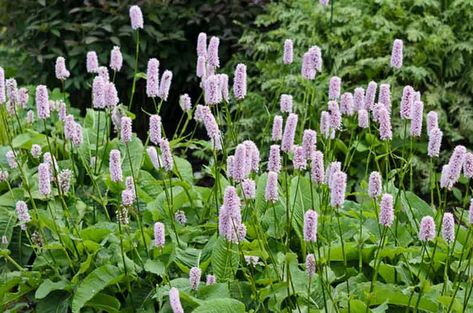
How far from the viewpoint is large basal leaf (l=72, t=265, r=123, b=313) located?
2.75 metres

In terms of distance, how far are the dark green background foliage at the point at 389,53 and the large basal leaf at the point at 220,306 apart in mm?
2607

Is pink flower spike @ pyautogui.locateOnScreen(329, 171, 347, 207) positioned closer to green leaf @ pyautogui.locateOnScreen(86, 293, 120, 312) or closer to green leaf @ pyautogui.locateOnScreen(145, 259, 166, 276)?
green leaf @ pyautogui.locateOnScreen(145, 259, 166, 276)

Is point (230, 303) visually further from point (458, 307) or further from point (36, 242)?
point (36, 242)

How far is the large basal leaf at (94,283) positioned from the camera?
275 centimetres

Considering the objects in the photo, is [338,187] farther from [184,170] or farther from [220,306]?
[184,170]

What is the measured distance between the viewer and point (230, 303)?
242 centimetres

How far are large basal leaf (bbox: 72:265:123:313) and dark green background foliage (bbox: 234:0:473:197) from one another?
232cm

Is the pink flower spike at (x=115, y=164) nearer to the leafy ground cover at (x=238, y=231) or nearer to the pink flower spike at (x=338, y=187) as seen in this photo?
the leafy ground cover at (x=238, y=231)

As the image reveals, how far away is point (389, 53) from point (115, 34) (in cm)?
233

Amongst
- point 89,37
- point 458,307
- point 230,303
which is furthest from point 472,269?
point 89,37

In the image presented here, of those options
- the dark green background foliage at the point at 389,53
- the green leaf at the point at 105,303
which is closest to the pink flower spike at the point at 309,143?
the green leaf at the point at 105,303

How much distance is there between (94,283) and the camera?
2779mm

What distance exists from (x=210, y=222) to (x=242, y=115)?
7.41ft

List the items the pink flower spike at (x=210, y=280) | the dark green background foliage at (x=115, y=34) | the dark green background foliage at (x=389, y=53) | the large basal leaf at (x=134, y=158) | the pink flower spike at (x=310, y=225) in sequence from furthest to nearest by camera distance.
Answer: the dark green background foliage at (x=115, y=34), the dark green background foliage at (x=389, y=53), the large basal leaf at (x=134, y=158), the pink flower spike at (x=210, y=280), the pink flower spike at (x=310, y=225)
